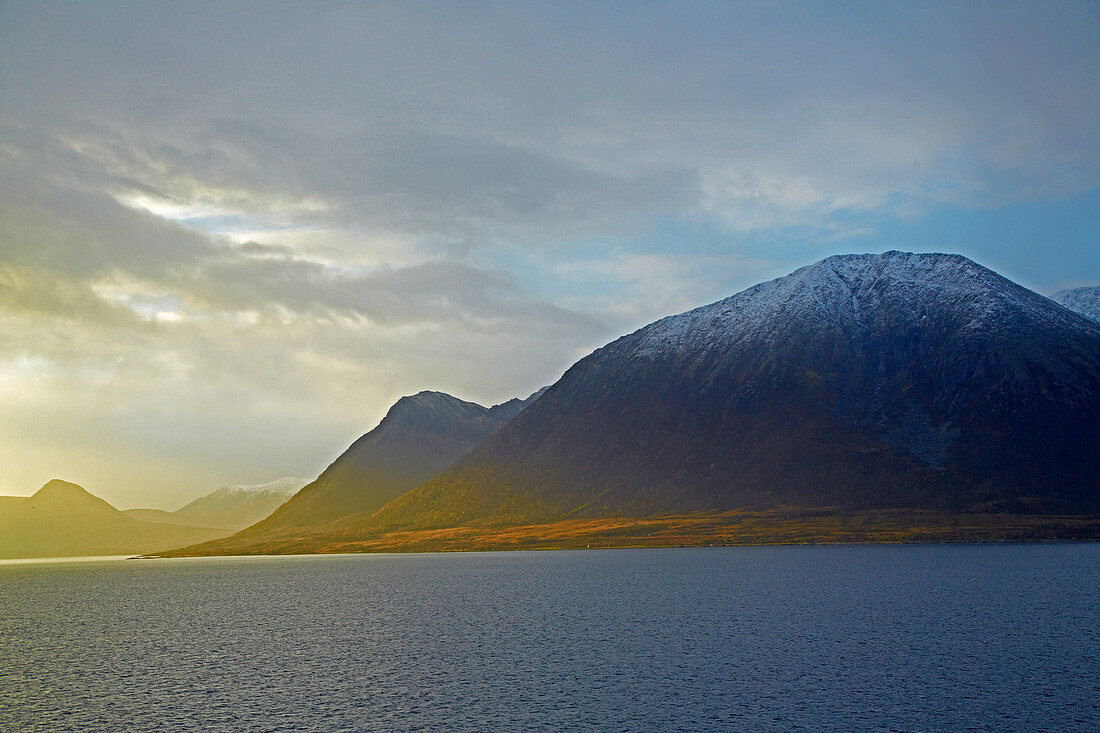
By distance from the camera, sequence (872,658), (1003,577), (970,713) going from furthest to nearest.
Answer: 1. (1003,577)
2. (872,658)
3. (970,713)

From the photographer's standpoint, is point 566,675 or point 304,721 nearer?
point 304,721

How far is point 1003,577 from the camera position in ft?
426

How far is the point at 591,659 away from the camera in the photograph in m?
69.2

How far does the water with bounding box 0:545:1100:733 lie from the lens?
5062cm

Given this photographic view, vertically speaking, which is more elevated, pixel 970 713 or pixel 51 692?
pixel 51 692

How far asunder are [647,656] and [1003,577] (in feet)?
287

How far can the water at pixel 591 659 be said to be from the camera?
166 feet

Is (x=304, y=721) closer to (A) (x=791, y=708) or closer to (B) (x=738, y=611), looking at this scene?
(A) (x=791, y=708)

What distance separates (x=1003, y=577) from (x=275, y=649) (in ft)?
362

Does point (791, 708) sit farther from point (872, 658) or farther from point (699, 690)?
point (872, 658)

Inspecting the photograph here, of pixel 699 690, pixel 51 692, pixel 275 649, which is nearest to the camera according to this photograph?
pixel 699 690

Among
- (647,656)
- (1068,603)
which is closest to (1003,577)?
(1068,603)

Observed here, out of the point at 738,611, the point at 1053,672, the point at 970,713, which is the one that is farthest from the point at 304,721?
the point at 738,611

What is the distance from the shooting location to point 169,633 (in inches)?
3839
